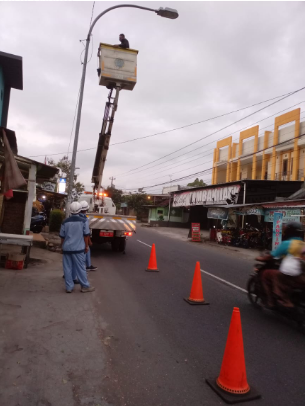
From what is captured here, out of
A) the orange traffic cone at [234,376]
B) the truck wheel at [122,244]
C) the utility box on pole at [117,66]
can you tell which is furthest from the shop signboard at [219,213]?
the orange traffic cone at [234,376]

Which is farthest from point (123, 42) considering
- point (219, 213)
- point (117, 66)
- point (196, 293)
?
point (219, 213)

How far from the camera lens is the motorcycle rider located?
16.8 feet

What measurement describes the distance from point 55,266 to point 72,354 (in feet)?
19.2

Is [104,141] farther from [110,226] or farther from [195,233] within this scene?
[195,233]

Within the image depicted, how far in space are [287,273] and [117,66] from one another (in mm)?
8630

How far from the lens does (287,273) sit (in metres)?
5.19

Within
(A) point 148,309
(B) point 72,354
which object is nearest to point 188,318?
(A) point 148,309

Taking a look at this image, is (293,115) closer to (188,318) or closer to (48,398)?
(188,318)

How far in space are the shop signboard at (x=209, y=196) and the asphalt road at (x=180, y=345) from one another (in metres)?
19.6

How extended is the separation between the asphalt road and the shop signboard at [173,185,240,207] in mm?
19592

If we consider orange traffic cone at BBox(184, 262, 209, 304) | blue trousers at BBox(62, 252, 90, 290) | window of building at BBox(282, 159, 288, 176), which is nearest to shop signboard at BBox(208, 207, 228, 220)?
window of building at BBox(282, 159, 288, 176)

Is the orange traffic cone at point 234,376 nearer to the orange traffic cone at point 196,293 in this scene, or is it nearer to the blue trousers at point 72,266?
the orange traffic cone at point 196,293

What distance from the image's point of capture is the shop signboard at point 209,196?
27.0 meters

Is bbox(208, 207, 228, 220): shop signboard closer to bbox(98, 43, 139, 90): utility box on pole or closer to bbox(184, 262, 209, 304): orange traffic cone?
bbox(98, 43, 139, 90): utility box on pole
